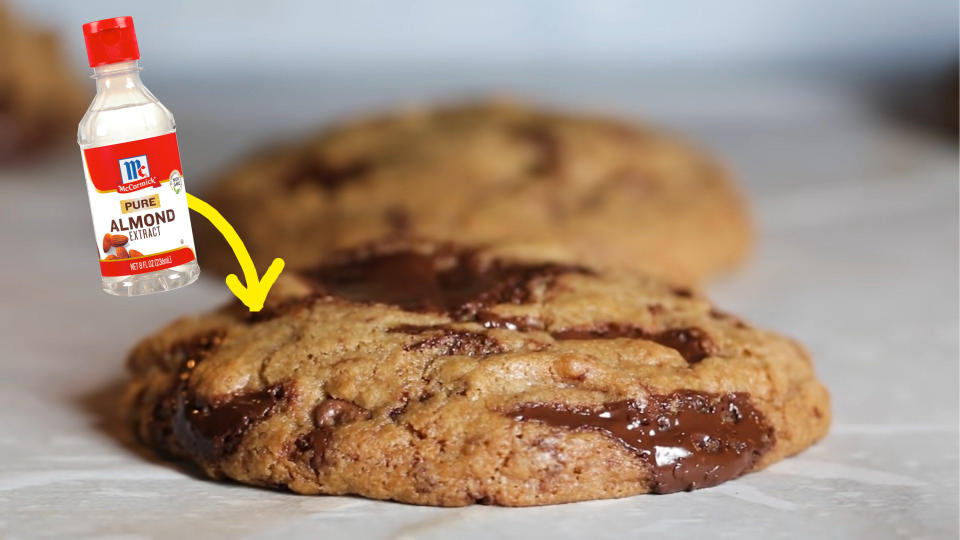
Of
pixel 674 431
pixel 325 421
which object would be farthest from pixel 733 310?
pixel 325 421

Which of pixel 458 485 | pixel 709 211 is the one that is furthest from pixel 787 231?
pixel 458 485

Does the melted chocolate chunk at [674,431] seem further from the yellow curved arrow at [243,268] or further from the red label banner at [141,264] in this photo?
the red label banner at [141,264]

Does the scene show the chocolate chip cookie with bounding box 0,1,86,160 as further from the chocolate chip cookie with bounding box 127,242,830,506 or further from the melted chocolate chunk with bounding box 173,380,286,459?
the melted chocolate chunk with bounding box 173,380,286,459

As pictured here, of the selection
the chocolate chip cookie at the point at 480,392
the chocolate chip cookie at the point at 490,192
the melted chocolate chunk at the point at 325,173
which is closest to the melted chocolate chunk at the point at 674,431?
the chocolate chip cookie at the point at 480,392

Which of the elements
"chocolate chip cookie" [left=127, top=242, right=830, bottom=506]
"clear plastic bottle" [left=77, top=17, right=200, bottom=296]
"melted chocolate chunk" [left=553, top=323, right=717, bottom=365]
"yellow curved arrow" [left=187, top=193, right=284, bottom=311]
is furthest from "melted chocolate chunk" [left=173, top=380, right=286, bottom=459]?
"melted chocolate chunk" [left=553, top=323, right=717, bottom=365]

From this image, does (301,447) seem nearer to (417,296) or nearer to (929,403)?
(417,296)

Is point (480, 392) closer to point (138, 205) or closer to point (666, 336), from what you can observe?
point (666, 336)
